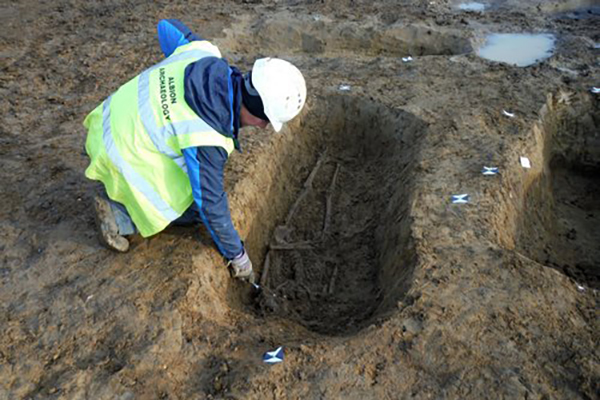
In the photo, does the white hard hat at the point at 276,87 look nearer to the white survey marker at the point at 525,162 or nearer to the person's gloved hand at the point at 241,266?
the person's gloved hand at the point at 241,266

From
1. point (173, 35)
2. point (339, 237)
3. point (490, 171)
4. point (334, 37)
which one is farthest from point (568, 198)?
point (173, 35)

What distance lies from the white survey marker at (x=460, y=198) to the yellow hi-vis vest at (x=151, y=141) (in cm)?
200

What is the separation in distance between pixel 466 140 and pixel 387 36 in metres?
3.60

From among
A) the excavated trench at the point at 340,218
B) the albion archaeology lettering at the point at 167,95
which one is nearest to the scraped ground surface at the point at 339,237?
the excavated trench at the point at 340,218

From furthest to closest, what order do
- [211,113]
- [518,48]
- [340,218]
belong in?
[518,48] < [340,218] < [211,113]

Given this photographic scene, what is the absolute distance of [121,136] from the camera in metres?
3.24

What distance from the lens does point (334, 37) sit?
8.12 metres

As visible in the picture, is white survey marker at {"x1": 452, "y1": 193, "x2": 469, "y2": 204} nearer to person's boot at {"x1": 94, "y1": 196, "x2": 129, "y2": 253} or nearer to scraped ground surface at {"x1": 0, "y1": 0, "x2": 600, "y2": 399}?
scraped ground surface at {"x1": 0, "y1": 0, "x2": 600, "y2": 399}

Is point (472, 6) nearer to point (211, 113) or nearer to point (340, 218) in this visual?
point (340, 218)

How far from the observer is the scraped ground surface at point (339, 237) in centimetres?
300

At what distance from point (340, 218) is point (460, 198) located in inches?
Answer: 50.3

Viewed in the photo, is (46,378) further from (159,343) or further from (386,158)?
(386,158)

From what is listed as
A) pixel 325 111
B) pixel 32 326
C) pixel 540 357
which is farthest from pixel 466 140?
pixel 32 326

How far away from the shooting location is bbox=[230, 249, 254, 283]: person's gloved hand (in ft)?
12.0
